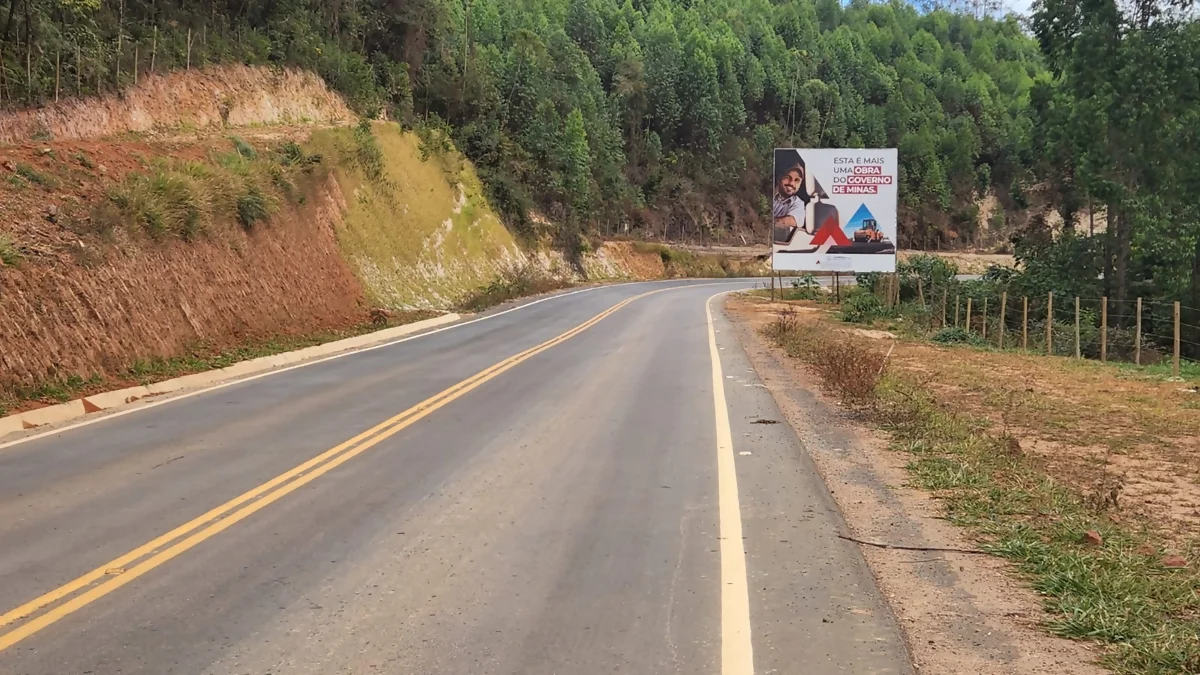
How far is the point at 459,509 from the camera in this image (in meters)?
7.52

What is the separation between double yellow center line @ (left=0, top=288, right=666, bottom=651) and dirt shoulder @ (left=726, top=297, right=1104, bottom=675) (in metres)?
4.64

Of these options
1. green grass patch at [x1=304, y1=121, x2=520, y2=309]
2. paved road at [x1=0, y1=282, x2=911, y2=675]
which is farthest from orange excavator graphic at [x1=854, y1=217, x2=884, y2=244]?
paved road at [x1=0, y1=282, x2=911, y2=675]

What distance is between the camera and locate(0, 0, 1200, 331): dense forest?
35875mm

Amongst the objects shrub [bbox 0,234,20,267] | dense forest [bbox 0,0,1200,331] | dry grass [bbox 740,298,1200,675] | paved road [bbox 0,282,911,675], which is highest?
dense forest [bbox 0,0,1200,331]

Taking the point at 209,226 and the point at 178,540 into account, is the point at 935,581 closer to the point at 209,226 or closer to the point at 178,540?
the point at 178,540

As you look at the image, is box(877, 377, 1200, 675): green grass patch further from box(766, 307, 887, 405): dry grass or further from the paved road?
box(766, 307, 887, 405): dry grass

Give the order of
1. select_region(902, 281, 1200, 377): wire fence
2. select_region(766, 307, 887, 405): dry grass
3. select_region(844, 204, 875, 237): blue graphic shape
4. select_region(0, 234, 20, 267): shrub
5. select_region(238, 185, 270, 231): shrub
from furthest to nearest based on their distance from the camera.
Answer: select_region(844, 204, 875, 237): blue graphic shape
select_region(902, 281, 1200, 377): wire fence
select_region(238, 185, 270, 231): shrub
select_region(0, 234, 20, 267): shrub
select_region(766, 307, 887, 405): dry grass

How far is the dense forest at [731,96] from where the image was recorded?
35875 millimetres

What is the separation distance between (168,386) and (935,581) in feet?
41.6

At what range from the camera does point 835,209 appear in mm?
38875

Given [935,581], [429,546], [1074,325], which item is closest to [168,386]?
[429,546]

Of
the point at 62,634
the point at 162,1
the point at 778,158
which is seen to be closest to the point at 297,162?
the point at 162,1

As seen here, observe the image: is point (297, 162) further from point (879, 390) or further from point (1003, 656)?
point (1003, 656)

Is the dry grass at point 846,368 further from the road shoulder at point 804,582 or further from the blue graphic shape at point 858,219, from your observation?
the blue graphic shape at point 858,219
